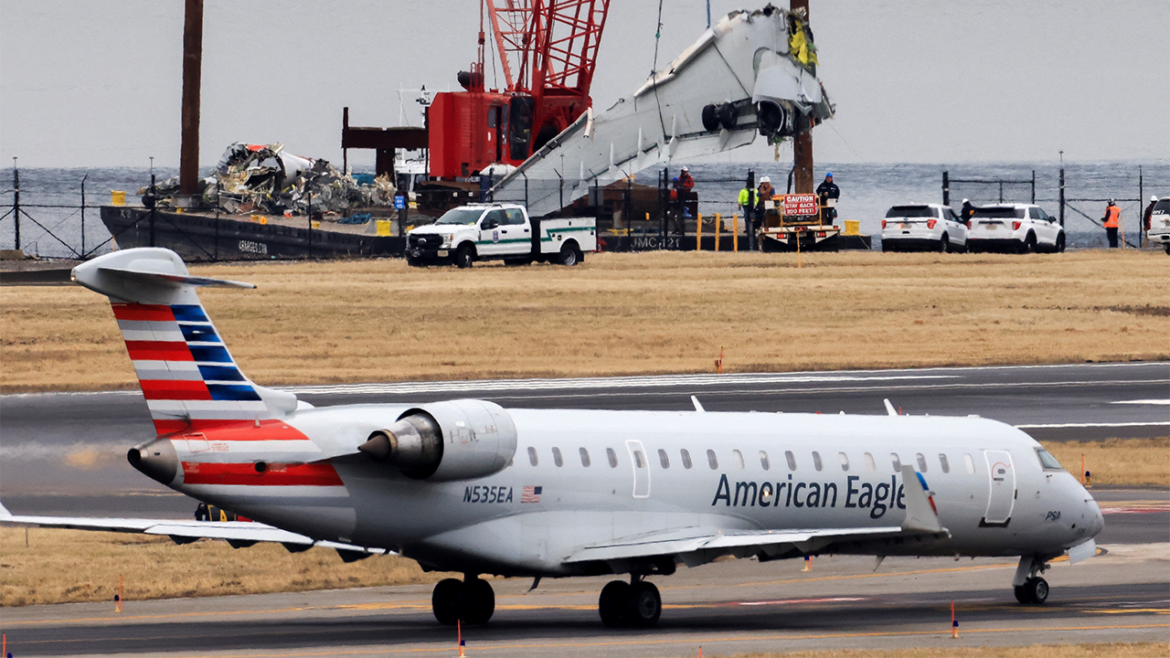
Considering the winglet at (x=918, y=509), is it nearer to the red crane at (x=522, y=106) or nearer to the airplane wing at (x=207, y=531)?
the airplane wing at (x=207, y=531)

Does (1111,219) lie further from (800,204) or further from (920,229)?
(800,204)

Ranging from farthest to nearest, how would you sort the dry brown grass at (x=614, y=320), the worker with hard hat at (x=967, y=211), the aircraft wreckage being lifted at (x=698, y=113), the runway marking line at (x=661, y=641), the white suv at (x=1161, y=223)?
1. the worker with hard hat at (x=967, y=211)
2. the aircraft wreckage being lifted at (x=698, y=113)
3. the white suv at (x=1161, y=223)
4. the dry brown grass at (x=614, y=320)
5. the runway marking line at (x=661, y=641)

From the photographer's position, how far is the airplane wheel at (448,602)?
23891 mm

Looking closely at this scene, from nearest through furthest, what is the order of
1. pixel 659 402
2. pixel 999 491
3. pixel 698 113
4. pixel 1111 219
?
pixel 999 491 → pixel 659 402 → pixel 698 113 → pixel 1111 219

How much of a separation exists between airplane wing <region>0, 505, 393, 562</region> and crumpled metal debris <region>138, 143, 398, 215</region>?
62249 millimetres

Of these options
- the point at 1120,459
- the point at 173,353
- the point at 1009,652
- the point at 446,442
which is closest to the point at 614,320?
the point at 1120,459

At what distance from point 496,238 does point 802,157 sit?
16.7m

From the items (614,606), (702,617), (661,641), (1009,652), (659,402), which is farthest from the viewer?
(659,402)

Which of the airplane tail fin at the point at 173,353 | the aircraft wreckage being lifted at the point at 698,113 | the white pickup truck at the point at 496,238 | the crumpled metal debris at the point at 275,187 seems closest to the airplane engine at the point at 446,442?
the airplane tail fin at the point at 173,353

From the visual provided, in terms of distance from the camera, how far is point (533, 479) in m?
23.2

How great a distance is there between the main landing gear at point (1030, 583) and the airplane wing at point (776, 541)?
3.78 meters

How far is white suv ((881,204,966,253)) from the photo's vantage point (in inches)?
2790

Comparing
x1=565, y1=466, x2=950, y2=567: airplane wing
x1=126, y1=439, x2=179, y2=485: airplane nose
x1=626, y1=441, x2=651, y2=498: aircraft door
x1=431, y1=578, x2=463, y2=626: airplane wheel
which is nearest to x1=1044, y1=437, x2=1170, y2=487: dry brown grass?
x1=565, y1=466, x2=950, y2=567: airplane wing

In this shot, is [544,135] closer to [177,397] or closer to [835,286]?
[835,286]
